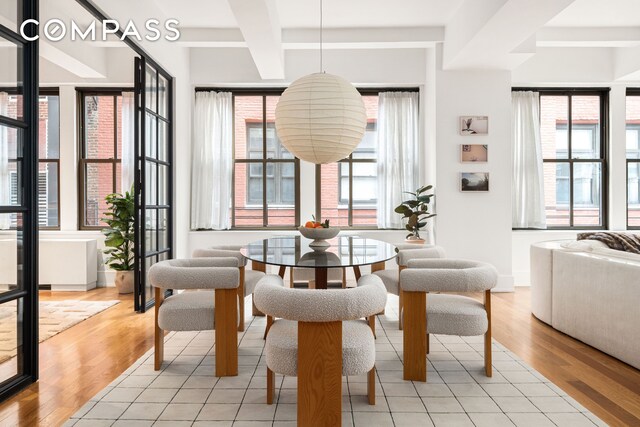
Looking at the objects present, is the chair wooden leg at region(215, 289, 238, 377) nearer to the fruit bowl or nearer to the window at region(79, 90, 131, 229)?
the fruit bowl

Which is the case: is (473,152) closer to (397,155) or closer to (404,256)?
(397,155)

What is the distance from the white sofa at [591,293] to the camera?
2.99m

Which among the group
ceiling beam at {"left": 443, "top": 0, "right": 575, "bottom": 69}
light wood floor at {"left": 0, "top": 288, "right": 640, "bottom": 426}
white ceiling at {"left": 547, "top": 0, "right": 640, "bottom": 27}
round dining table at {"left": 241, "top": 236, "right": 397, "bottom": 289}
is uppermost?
white ceiling at {"left": 547, "top": 0, "right": 640, "bottom": 27}

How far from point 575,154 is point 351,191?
333cm

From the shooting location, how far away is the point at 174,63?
538cm

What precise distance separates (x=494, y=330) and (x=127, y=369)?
2.99 meters

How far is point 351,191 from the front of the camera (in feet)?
20.8

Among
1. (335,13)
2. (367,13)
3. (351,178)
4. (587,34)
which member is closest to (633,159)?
(587,34)

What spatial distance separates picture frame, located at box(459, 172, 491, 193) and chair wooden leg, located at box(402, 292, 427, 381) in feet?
10.7

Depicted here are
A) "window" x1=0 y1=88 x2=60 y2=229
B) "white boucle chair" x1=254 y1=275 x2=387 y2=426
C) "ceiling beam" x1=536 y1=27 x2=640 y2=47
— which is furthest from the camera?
"window" x1=0 y1=88 x2=60 y2=229

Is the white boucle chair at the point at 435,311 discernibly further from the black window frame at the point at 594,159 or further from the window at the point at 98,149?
the window at the point at 98,149

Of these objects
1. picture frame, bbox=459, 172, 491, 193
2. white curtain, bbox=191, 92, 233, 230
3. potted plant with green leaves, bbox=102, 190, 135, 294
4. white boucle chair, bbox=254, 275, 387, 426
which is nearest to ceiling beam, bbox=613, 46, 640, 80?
picture frame, bbox=459, 172, 491, 193

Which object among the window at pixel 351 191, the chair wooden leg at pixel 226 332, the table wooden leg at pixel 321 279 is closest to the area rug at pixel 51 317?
the chair wooden leg at pixel 226 332

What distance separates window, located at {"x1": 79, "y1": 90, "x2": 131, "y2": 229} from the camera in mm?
6160
